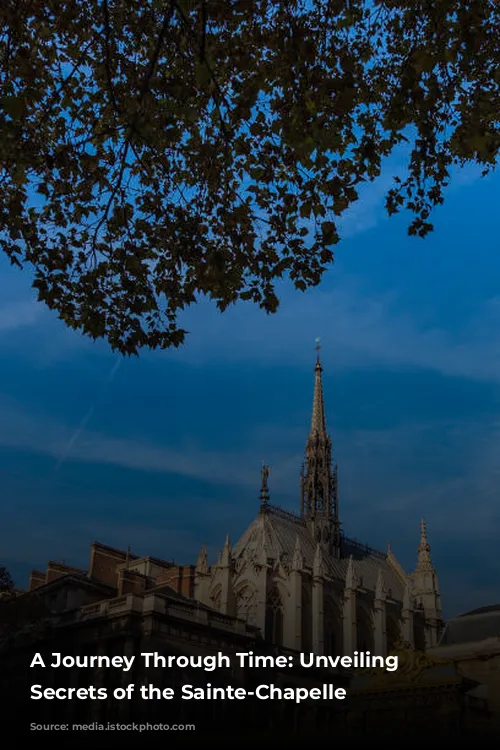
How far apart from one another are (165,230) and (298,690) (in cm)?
3241

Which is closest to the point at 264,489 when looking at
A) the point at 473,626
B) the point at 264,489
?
the point at 264,489

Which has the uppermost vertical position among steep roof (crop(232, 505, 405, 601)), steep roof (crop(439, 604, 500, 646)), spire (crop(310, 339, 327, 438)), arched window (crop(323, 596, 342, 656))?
spire (crop(310, 339, 327, 438))

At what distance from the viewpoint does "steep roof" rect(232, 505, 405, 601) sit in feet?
212

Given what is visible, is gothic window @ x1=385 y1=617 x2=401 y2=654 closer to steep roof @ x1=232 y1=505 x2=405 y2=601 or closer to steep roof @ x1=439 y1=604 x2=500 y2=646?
steep roof @ x1=232 y1=505 x2=405 y2=601

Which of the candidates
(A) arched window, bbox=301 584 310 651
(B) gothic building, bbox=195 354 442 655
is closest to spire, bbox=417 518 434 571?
(B) gothic building, bbox=195 354 442 655

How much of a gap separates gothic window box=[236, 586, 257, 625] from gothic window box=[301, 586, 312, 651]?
4.36m

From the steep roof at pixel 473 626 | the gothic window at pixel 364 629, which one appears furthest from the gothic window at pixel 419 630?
the steep roof at pixel 473 626

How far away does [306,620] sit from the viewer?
192ft

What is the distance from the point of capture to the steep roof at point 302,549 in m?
64.6

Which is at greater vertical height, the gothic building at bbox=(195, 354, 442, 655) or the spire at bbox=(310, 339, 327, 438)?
the spire at bbox=(310, 339, 327, 438)

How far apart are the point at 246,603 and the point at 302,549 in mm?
11811

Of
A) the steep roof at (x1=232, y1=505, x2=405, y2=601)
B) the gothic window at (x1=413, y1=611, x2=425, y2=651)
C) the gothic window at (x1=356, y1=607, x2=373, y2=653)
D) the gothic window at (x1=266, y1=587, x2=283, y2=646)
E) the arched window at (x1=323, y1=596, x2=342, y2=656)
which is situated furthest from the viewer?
the gothic window at (x1=413, y1=611, x2=425, y2=651)

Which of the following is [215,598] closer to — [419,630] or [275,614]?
[275,614]

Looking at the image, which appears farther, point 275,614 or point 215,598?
point 275,614
